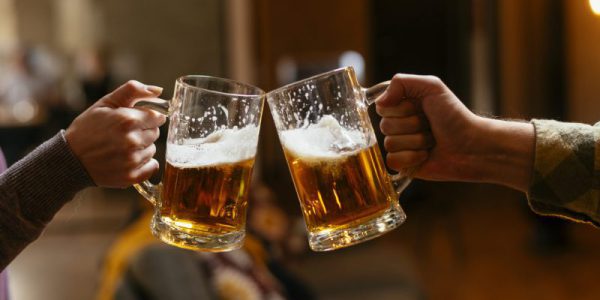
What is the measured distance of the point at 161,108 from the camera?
0.89 m

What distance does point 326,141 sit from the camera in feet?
2.95

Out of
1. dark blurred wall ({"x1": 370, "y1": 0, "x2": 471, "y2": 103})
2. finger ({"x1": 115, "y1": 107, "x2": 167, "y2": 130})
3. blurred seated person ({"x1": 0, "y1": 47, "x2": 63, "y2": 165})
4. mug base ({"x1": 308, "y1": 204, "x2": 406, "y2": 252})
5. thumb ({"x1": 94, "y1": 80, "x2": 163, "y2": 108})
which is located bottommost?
blurred seated person ({"x1": 0, "y1": 47, "x2": 63, "y2": 165})

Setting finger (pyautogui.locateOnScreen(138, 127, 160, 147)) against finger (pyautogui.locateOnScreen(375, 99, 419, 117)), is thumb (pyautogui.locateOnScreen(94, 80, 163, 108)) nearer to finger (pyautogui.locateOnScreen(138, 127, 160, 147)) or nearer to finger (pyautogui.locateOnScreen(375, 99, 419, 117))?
finger (pyautogui.locateOnScreen(138, 127, 160, 147))

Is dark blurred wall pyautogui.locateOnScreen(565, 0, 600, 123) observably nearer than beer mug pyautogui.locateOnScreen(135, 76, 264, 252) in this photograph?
No

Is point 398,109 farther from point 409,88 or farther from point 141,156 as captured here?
point 141,156

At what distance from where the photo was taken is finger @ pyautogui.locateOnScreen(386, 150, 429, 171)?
97 cm

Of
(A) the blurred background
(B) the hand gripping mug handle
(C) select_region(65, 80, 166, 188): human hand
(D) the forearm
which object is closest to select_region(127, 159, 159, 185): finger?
(C) select_region(65, 80, 166, 188): human hand

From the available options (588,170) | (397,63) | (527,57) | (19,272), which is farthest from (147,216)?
(397,63)

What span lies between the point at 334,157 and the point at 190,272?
1.12 meters

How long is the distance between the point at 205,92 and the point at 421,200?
5667 mm

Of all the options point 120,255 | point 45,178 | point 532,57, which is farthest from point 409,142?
point 532,57

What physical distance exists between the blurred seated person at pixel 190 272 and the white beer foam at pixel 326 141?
3.45 ft

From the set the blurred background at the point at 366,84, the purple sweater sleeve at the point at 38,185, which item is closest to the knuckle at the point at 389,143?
the purple sweater sleeve at the point at 38,185

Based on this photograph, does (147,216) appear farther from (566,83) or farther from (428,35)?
(428,35)
